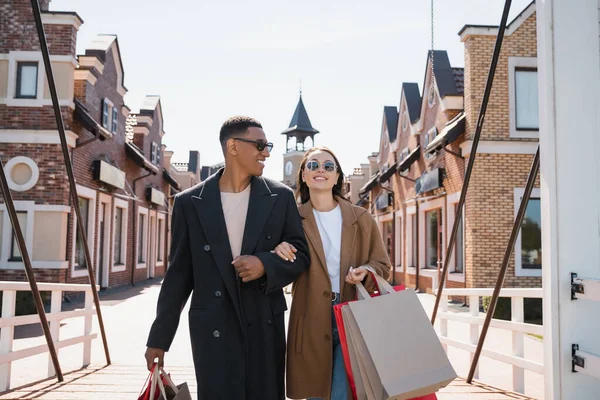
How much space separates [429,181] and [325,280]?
14561 millimetres

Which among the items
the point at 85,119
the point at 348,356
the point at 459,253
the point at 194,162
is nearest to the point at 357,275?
the point at 348,356

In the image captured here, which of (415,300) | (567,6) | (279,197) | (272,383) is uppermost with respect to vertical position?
(567,6)

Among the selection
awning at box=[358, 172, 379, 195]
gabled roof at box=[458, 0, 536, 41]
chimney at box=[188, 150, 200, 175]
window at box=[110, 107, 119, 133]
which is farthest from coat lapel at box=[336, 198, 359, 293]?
chimney at box=[188, 150, 200, 175]

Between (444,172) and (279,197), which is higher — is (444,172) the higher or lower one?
the higher one

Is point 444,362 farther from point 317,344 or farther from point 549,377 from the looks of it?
point 317,344

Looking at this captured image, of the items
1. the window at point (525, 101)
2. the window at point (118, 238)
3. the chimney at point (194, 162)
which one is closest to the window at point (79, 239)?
the window at point (118, 238)

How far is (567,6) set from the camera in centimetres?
298

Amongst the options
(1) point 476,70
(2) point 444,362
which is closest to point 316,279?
(2) point 444,362

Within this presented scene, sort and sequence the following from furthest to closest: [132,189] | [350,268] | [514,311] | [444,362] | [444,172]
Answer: [132,189] → [444,172] → [514,311] → [350,268] → [444,362]

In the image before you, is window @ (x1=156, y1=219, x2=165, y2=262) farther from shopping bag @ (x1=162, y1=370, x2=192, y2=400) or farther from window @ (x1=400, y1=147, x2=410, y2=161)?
shopping bag @ (x1=162, y1=370, x2=192, y2=400)

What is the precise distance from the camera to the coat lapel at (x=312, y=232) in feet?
11.1

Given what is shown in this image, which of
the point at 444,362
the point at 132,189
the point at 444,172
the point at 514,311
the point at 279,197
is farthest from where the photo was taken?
the point at 132,189

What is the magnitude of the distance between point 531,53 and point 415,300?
43.2 feet

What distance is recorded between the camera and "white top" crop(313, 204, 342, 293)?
3.42 m
